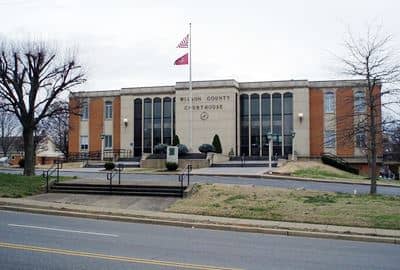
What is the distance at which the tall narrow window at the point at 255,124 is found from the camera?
210 ft

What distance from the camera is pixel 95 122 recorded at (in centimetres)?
7162

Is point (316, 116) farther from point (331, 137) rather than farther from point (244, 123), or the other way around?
point (331, 137)

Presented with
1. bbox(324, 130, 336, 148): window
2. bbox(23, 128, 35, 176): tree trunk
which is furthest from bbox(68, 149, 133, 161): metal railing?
bbox(23, 128, 35, 176): tree trunk

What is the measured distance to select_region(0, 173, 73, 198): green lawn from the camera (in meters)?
23.2

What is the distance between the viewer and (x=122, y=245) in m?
11.2

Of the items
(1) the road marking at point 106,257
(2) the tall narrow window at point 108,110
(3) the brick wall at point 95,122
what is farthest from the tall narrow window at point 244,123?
(1) the road marking at point 106,257

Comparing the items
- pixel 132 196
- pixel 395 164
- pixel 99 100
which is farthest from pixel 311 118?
pixel 132 196

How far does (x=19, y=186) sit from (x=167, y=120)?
4366 cm

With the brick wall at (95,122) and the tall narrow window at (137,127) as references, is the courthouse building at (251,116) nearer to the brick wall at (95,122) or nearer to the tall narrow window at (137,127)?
the tall narrow window at (137,127)

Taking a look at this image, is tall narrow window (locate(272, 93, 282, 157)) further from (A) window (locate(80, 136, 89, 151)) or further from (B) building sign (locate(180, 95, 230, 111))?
(A) window (locate(80, 136, 89, 151))

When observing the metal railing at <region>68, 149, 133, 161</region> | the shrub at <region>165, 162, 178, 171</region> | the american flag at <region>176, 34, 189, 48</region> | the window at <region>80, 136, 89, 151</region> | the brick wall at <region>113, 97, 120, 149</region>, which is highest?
the american flag at <region>176, 34, 189, 48</region>

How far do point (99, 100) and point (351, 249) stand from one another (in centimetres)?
6234

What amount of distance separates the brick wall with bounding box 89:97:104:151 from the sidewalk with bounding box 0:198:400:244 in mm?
50529

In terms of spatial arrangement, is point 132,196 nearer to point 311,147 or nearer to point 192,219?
point 192,219
